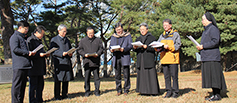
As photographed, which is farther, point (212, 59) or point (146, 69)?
point (146, 69)

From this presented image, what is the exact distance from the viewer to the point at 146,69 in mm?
5316

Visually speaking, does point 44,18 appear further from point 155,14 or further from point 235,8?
point 235,8

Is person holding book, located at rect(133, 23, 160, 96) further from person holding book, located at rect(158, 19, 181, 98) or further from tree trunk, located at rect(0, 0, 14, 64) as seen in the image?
tree trunk, located at rect(0, 0, 14, 64)

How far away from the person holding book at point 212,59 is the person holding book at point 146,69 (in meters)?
1.27

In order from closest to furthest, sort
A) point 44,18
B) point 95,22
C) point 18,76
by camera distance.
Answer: point 18,76
point 44,18
point 95,22

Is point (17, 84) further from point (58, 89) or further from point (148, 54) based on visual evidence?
point (148, 54)

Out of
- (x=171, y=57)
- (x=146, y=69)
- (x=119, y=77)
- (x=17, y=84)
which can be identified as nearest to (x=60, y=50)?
(x=17, y=84)

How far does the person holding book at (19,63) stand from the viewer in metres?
4.00

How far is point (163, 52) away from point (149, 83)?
0.92 meters

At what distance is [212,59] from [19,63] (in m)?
4.23

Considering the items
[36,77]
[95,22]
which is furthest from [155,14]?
[36,77]

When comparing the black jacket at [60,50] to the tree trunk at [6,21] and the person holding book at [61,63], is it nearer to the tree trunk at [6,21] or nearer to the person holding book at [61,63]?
the person holding book at [61,63]

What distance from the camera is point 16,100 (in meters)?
4.04

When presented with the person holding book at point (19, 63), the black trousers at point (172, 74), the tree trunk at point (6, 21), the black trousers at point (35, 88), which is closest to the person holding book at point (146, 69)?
the black trousers at point (172, 74)
